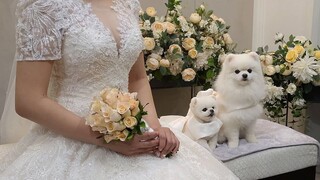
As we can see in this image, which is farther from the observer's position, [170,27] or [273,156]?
[170,27]

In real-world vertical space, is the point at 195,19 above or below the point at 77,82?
above

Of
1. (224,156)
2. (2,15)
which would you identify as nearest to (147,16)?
(2,15)

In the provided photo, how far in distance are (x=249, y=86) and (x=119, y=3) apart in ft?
2.18

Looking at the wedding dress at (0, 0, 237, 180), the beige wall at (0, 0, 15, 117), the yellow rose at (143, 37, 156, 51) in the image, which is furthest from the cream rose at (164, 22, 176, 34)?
the wedding dress at (0, 0, 237, 180)

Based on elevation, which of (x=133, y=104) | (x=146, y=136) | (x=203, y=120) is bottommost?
(x=203, y=120)

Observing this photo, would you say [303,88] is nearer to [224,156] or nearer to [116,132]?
[224,156]

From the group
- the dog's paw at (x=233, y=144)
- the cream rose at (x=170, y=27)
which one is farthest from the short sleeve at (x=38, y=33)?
the cream rose at (x=170, y=27)

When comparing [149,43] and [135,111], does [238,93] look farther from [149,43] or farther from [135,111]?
[135,111]

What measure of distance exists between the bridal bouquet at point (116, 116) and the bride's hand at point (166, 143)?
0.12 meters

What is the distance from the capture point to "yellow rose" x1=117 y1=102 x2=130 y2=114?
87cm

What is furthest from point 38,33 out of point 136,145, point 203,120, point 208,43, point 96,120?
point 208,43

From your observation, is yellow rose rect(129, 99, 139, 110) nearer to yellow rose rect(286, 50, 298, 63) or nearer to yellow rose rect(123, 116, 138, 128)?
yellow rose rect(123, 116, 138, 128)

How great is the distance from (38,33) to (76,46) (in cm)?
10

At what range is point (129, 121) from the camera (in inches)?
34.8
